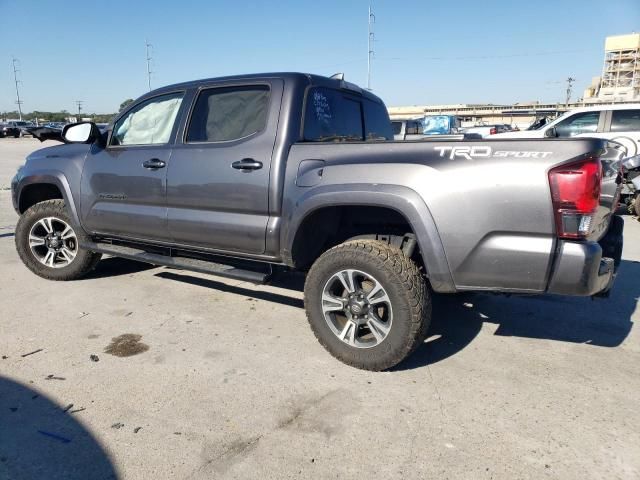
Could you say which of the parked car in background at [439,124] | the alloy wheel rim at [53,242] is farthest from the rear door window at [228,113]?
the parked car in background at [439,124]

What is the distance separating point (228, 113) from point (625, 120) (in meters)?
9.75

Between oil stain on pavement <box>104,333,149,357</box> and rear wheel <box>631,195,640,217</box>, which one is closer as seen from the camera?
oil stain on pavement <box>104,333,149,357</box>

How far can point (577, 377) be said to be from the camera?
306cm

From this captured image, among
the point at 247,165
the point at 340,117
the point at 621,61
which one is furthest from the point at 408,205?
the point at 621,61

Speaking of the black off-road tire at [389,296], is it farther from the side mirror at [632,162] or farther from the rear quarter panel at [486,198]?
the side mirror at [632,162]

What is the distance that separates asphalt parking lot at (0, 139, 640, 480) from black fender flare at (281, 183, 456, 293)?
0.71m

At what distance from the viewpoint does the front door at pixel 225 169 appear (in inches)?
135

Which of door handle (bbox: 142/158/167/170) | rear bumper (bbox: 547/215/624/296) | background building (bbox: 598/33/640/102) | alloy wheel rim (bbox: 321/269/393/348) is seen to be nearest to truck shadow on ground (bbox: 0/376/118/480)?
alloy wheel rim (bbox: 321/269/393/348)

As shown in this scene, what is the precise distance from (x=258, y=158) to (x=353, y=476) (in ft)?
6.99

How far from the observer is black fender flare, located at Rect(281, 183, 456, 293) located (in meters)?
2.78

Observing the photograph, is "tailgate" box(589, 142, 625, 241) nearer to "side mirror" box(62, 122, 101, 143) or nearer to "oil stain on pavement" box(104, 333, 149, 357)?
"oil stain on pavement" box(104, 333, 149, 357)

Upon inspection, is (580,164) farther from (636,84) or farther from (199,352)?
(636,84)

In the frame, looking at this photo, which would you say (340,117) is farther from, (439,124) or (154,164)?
(439,124)

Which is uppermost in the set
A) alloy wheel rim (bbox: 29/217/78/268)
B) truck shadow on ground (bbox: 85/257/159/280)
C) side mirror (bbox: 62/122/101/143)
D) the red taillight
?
side mirror (bbox: 62/122/101/143)
